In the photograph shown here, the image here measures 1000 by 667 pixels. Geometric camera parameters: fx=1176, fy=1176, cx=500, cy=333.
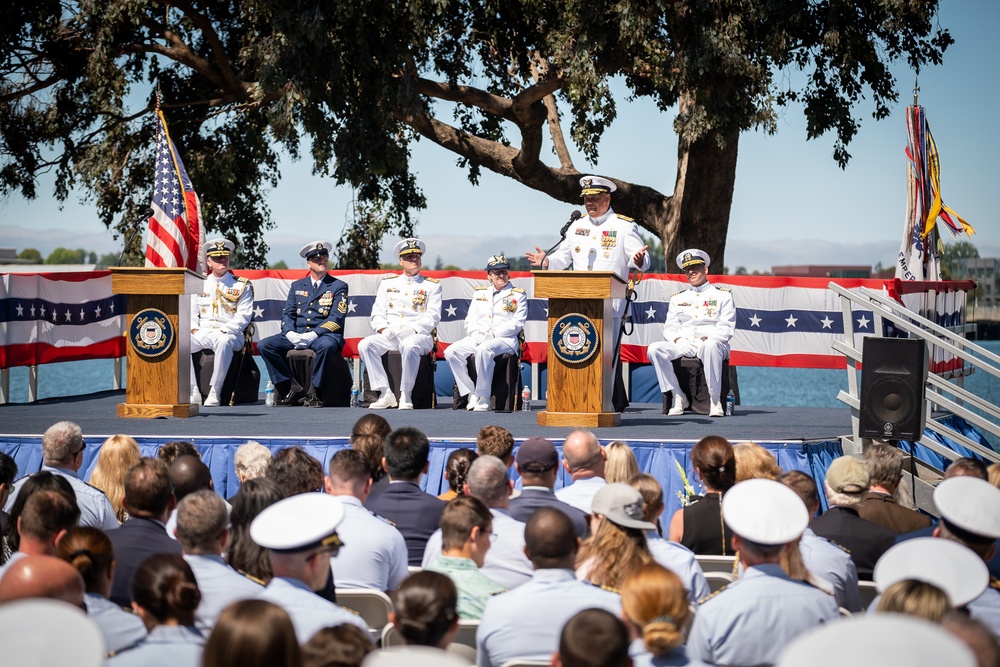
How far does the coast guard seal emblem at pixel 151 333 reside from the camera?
944 centimetres

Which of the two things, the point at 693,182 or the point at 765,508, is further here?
the point at 693,182

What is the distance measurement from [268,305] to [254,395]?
2052 millimetres

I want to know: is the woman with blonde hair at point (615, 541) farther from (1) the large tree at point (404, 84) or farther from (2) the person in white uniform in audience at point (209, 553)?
(1) the large tree at point (404, 84)

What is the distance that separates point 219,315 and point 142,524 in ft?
23.7

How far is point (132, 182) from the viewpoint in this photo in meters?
17.3

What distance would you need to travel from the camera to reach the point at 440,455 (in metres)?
8.05

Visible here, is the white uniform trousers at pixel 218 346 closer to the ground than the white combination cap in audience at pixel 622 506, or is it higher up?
higher up

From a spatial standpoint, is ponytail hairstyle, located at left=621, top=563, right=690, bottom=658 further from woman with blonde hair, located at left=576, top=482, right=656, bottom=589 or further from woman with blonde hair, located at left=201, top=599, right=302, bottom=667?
woman with blonde hair, located at left=201, top=599, right=302, bottom=667

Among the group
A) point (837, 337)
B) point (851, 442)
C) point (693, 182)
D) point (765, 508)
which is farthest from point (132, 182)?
point (765, 508)

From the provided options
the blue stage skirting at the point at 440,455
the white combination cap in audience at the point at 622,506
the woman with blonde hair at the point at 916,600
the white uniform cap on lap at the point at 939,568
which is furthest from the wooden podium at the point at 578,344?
the woman with blonde hair at the point at 916,600

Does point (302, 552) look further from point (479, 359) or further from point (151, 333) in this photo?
point (479, 359)

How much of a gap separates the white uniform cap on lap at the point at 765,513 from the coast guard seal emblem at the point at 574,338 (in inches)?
199

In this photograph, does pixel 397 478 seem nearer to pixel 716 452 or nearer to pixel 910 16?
pixel 716 452

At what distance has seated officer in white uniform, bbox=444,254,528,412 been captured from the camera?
1105 centimetres
